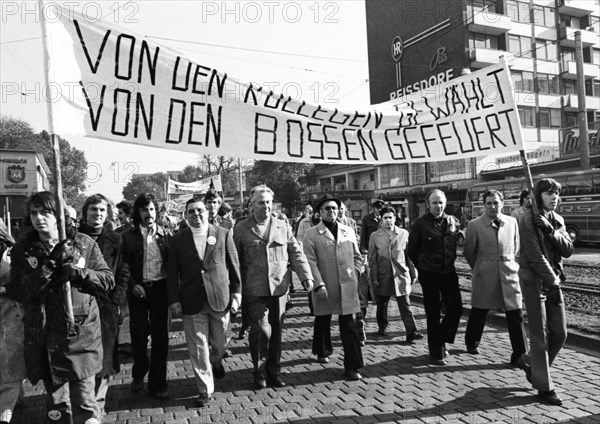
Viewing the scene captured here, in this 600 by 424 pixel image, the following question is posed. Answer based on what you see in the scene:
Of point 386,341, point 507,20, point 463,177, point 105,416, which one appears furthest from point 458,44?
point 105,416

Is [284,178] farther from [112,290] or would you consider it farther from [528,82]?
[112,290]

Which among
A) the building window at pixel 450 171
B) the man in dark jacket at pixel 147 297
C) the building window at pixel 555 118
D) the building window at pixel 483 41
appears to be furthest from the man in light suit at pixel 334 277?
the building window at pixel 555 118

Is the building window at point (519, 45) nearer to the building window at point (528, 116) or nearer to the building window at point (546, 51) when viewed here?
the building window at point (546, 51)

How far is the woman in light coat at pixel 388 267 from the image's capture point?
694 cm

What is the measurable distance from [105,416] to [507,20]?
44836 mm

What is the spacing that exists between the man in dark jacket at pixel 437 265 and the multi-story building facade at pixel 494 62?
2994 cm

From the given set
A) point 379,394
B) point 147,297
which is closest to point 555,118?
point 379,394

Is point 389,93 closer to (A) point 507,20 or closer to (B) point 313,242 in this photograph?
(A) point 507,20

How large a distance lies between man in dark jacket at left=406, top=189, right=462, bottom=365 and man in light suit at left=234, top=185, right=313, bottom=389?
4.99 ft

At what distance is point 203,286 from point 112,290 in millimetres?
818

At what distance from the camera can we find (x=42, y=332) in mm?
3465

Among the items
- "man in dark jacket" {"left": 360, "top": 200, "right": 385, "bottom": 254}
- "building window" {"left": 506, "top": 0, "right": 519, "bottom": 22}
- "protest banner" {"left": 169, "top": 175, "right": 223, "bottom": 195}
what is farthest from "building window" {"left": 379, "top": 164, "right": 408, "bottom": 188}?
"man in dark jacket" {"left": 360, "top": 200, "right": 385, "bottom": 254}

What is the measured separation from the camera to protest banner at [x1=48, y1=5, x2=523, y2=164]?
13.5ft

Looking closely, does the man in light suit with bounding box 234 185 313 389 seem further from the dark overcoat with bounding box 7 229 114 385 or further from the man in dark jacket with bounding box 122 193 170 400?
the dark overcoat with bounding box 7 229 114 385
